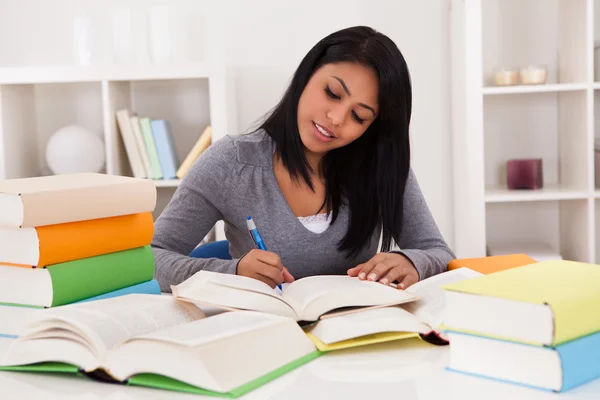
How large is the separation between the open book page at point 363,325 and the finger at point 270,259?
354mm

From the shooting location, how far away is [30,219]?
1.16m

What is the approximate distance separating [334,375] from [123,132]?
2.36 m

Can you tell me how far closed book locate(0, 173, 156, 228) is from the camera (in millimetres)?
1161

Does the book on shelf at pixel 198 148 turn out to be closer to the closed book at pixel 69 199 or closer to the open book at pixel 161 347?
the closed book at pixel 69 199

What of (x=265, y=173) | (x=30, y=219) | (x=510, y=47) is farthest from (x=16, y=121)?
(x=30, y=219)

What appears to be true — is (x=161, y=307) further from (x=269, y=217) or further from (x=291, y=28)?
(x=291, y=28)

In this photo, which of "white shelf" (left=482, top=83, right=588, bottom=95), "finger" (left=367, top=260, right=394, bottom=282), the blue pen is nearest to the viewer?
"finger" (left=367, top=260, right=394, bottom=282)

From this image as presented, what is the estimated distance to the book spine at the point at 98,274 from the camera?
1.19m

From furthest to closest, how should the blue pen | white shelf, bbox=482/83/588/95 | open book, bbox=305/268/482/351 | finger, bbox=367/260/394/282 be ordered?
white shelf, bbox=482/83/588/95, the blue pen, finger, bbox=367/260/394/282, open book, bbox=305/268/482/351

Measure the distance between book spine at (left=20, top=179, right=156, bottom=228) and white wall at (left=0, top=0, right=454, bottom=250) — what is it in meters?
2.07

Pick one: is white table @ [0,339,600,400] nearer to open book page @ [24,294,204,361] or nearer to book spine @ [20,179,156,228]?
open book page @ [24,294,204,361]

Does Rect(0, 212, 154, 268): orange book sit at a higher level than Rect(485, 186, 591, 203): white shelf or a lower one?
higher

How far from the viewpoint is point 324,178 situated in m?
2.02

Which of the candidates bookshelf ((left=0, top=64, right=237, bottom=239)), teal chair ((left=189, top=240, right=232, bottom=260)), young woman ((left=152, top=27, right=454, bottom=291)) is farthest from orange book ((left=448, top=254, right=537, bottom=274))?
bookshelf ((left=0, top=64, right=237, bottom=239))
